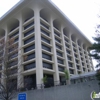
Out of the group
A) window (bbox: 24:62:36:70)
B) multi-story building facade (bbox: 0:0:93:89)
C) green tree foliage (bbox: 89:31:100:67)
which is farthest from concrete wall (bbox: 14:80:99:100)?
window (bbox: 24:62:36:70)

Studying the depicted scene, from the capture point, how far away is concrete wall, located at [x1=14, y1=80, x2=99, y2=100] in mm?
15984

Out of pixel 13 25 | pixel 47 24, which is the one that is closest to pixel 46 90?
pixel 47 24

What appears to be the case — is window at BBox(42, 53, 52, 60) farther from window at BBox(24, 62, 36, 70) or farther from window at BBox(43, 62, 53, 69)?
window at BBox(24, 62, 36, 70)

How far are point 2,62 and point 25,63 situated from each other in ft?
69.9

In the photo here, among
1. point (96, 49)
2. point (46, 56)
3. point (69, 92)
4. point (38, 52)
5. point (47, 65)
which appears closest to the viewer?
point (96, 49)

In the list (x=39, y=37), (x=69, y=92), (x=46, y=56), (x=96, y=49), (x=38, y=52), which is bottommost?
(x=69, y=92)

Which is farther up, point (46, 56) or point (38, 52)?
point (38, 52)

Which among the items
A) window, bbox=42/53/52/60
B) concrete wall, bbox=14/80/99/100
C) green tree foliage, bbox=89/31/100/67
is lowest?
concrete wall, bbox=14/80/99/100

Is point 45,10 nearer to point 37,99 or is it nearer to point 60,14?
point 60,14

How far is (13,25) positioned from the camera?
4709cm

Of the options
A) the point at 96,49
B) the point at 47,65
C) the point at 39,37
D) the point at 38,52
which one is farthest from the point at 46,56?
the point at 96,49

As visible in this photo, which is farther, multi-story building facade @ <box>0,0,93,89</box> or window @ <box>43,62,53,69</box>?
window @ <box>43,62,53,69</box>

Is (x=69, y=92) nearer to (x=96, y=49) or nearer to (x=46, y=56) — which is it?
(x=96, y=49)

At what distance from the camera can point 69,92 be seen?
672 inches
